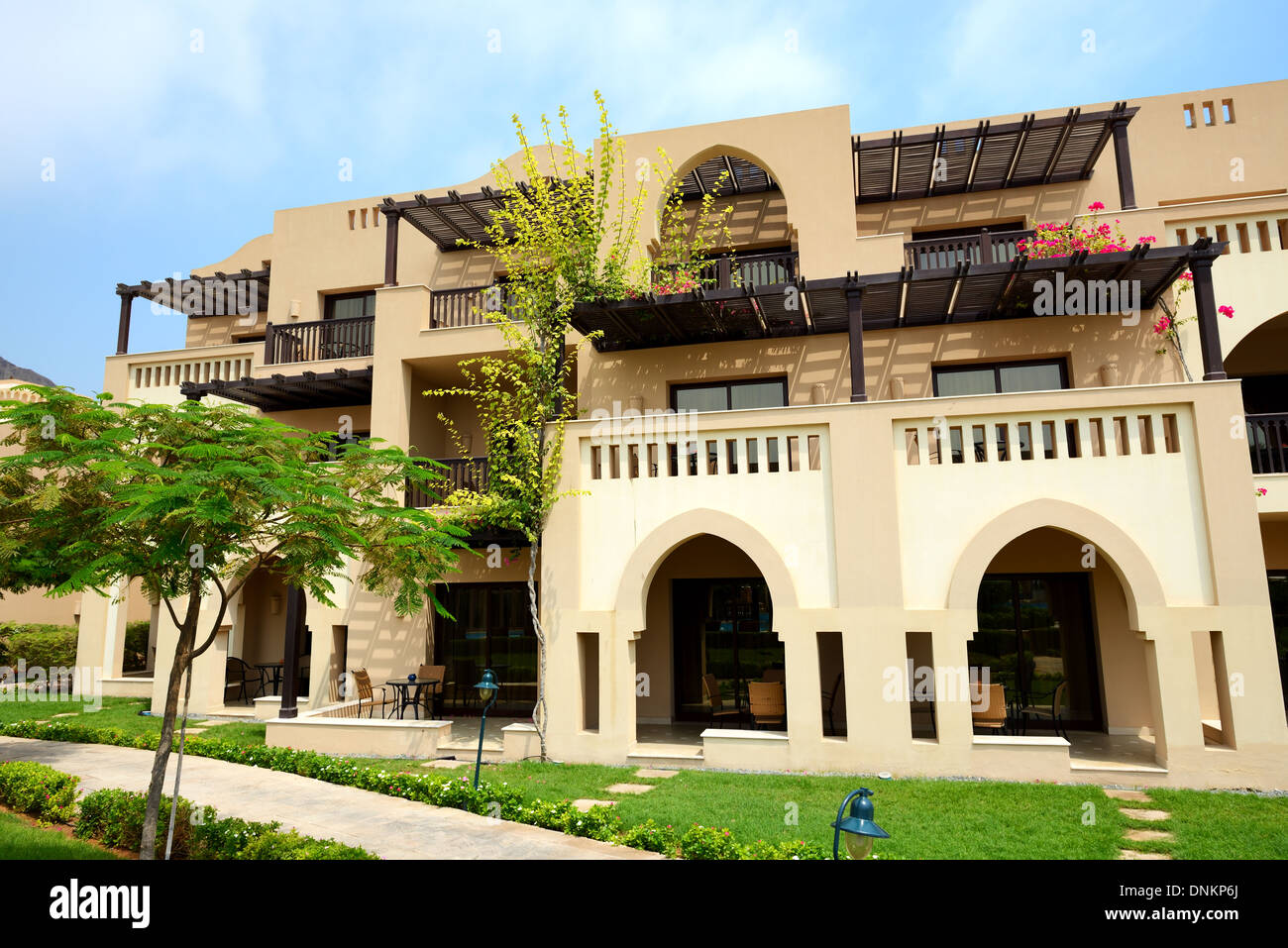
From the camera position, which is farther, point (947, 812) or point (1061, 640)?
point (1061, 640)

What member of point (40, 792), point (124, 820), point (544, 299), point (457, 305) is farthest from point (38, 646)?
point (544, 299)

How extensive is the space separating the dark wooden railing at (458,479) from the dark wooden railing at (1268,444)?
496 inches

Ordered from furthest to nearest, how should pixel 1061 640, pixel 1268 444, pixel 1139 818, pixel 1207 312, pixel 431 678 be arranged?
1. pixel 431 678
2. pixel 1061 640
3. pixel 1268 444
4. pixel 1207 312
5. pixel 1139 818

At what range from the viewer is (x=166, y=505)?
21.8ft

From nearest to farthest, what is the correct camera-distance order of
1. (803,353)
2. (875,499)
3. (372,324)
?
(875,499) → (803,353) → (372,324)

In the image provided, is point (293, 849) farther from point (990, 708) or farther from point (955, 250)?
point (955, 250)

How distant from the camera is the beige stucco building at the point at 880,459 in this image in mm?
11188

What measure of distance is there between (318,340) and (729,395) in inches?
363

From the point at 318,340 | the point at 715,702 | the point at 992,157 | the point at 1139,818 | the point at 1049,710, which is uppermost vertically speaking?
the point at 992,157

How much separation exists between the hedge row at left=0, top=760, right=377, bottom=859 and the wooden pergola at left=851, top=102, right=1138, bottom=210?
13983 mm

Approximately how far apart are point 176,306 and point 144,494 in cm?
1654

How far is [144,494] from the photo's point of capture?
6426 mm
